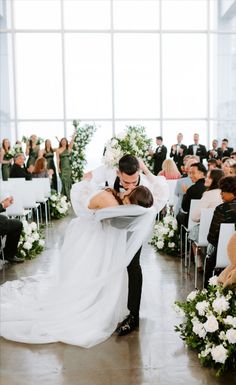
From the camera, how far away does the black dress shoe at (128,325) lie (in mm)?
4125

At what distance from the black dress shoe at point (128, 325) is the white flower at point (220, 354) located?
3.16 ft

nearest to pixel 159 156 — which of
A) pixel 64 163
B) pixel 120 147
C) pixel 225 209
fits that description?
pixel 64 163

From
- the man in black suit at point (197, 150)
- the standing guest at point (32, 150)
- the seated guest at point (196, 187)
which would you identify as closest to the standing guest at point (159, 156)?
the man in black suit at point (197, 150)

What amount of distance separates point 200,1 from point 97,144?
17.1 ft

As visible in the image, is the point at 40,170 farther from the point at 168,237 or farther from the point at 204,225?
the point at 204,225

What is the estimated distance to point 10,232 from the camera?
6.30 m

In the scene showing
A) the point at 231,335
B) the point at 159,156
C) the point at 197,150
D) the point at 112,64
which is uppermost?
the point at 112,64

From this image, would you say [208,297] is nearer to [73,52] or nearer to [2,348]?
[2,348]

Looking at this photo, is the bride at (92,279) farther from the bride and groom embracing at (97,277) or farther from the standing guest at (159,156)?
the standing guest at (159,156)

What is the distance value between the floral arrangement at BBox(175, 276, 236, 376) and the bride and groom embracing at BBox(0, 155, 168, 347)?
0.66 metres

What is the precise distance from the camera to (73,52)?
15109 millimetres

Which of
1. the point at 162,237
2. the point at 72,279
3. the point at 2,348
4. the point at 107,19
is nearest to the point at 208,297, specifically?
the point at 72,279

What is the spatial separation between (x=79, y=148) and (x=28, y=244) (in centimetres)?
728

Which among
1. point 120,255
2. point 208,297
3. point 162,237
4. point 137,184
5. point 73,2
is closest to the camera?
A: point 208,297
